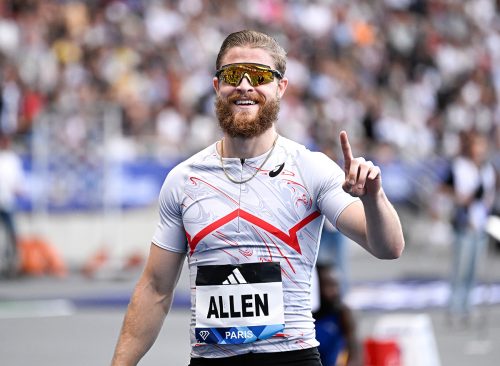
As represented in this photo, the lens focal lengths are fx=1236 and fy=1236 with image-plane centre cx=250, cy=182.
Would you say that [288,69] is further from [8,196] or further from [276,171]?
[276,171]

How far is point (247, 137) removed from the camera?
15.1 feet

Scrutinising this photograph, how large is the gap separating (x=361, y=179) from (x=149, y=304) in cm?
113

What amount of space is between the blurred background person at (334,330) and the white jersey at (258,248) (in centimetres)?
340

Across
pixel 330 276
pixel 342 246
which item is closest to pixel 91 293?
pixel 342 246

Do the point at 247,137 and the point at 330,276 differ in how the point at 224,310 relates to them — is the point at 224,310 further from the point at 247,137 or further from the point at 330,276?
the point at 330,276

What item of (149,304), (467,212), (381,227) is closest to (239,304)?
(149,304)

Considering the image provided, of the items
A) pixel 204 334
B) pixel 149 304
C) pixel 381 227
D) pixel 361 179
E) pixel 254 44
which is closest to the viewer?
pixel 361 179

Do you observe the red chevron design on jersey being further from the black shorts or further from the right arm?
the black shorts

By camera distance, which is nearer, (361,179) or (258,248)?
(361,179)

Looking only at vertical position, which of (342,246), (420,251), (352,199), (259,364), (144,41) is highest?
(144,41)

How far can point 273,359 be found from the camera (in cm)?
447

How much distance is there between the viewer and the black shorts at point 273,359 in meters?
4.47

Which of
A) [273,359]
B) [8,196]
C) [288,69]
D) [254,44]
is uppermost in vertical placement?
[288,69]

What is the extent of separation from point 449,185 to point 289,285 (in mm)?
9539
